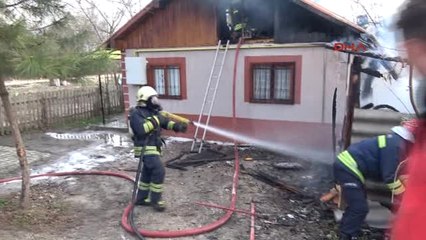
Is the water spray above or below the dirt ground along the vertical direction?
above

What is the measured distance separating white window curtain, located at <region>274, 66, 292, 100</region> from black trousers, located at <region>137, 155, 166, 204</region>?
4.43 m

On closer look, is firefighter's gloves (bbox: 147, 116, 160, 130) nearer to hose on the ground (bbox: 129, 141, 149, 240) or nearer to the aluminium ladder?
hose on the ground (bbox: 129, 141, 149, 240)

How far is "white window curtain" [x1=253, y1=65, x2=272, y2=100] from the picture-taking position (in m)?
9.33

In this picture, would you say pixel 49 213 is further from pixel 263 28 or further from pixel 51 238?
pixel 263 28

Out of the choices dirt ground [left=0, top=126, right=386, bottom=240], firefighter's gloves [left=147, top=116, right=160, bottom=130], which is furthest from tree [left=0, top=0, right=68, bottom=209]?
firefighter's gloves [left=147, top=116, right=160, bottom=130]

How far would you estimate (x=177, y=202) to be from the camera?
19.8 feet

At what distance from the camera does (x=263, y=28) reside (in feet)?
31.8

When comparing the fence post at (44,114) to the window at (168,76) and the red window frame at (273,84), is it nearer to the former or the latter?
the window at (168,76)

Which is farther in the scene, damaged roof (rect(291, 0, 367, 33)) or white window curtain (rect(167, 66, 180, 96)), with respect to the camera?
white window curtain (rect(167, 66, 180, 96))

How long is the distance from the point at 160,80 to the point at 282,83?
347cm

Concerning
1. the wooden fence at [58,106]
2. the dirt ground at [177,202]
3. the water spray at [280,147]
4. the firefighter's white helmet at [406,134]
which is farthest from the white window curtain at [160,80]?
the firefighter's white helmet at [406,134]

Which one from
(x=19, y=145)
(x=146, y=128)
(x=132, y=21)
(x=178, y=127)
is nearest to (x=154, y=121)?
(x=146, y=128)

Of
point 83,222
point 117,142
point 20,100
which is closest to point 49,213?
point 83,222

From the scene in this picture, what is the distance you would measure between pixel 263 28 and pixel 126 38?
3.91m
